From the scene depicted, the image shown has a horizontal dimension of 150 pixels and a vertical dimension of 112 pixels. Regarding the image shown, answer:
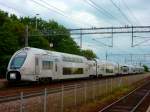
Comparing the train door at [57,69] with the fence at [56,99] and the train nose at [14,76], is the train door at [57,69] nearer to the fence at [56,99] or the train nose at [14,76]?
the train nose at [14,76]

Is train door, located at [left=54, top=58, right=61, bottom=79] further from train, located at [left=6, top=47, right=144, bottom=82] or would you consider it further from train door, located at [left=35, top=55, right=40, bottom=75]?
train door, located at [left=35, top=55, right=40, bottom=75]

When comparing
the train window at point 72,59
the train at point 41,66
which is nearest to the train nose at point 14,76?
the train at point 41,66

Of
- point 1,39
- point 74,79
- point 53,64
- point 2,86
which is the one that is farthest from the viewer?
point 1,39

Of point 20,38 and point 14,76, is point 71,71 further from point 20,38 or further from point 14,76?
point 20,38

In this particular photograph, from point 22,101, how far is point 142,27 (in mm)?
40180

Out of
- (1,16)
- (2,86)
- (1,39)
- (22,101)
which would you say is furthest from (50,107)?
(1,16)

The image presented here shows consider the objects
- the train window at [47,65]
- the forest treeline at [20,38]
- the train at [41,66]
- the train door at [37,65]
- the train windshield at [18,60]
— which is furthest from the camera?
the forest treeline at [20,38]

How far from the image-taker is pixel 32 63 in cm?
3625

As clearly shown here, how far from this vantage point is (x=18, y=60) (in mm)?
36375

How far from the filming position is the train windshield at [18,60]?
3594 cm

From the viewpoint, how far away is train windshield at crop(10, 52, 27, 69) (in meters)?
35.9

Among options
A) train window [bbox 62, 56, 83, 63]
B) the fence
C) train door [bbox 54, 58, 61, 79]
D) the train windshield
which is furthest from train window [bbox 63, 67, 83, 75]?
the fence

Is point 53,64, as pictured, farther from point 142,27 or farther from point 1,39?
point 1,39

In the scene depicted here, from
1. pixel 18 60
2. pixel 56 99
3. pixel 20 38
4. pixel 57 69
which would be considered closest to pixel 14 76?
pixel 18 60
